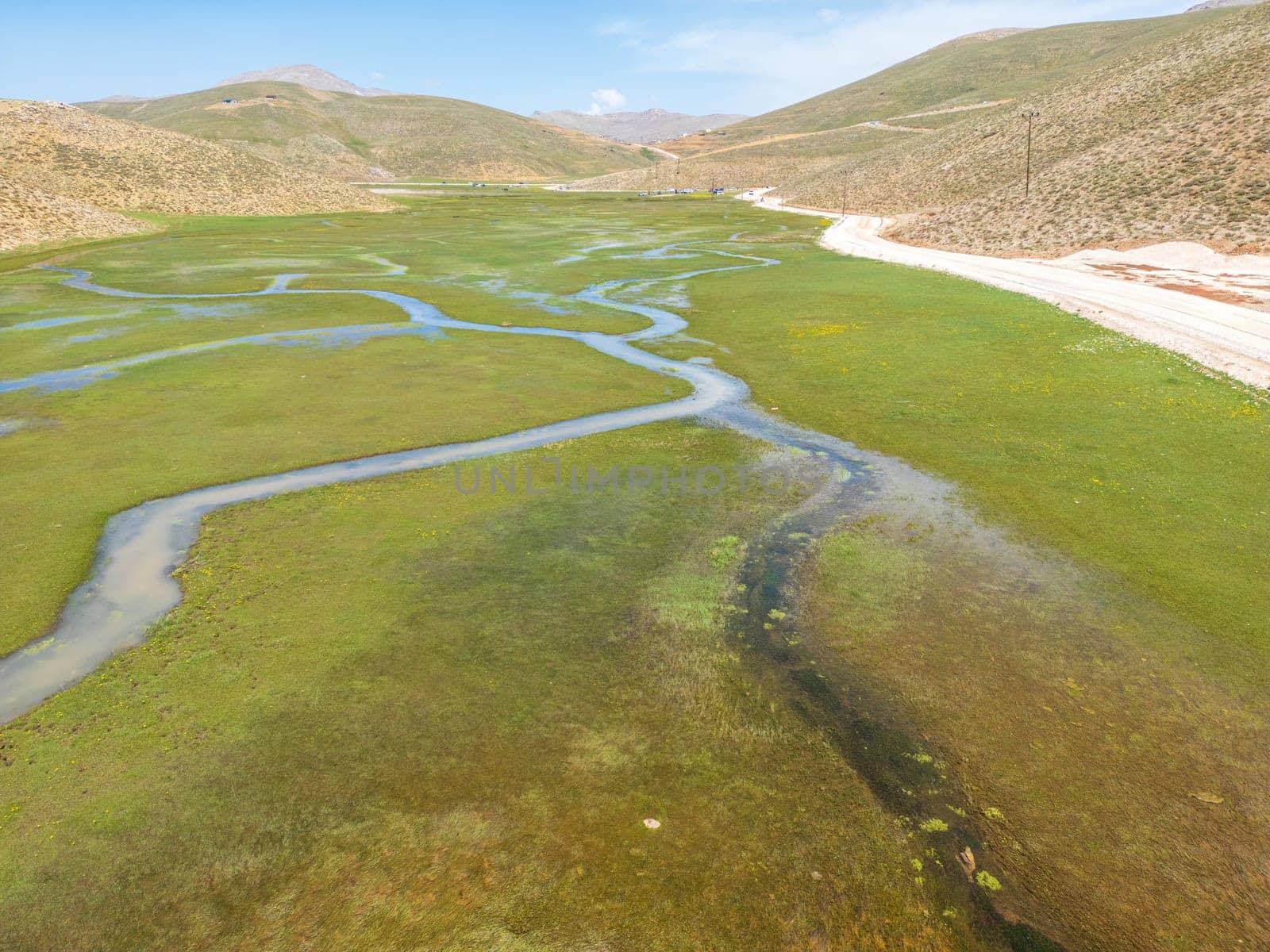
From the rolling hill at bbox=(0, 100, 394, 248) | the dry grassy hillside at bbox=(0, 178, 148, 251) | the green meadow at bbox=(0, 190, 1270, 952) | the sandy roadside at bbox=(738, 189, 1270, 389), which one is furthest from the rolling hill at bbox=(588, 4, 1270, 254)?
the rolling hill at bbox=(0, 100, 394, 248)

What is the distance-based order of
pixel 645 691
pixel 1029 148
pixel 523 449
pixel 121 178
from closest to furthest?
1. pixel 645 691
2. pixel 523 449
3. pixel 1029 148
4. pixel 121 178

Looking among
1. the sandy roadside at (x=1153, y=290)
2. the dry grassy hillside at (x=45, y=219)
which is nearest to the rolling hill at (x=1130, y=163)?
the sandy roadside at (x=1153, y=290)

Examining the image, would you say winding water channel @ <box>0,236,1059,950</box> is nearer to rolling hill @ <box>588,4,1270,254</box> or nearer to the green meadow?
the green meadow

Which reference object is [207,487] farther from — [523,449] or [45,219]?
[45,219]

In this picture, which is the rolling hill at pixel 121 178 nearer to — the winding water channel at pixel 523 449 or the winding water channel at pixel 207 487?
the winding water channel at pixel 207 487

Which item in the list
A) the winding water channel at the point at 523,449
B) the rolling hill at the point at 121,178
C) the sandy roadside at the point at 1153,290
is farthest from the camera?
the rolling hill at the point at 121,178

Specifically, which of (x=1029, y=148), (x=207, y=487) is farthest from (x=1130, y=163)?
(x=207, y=487)

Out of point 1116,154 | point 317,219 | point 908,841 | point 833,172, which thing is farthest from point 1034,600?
point 833,172
